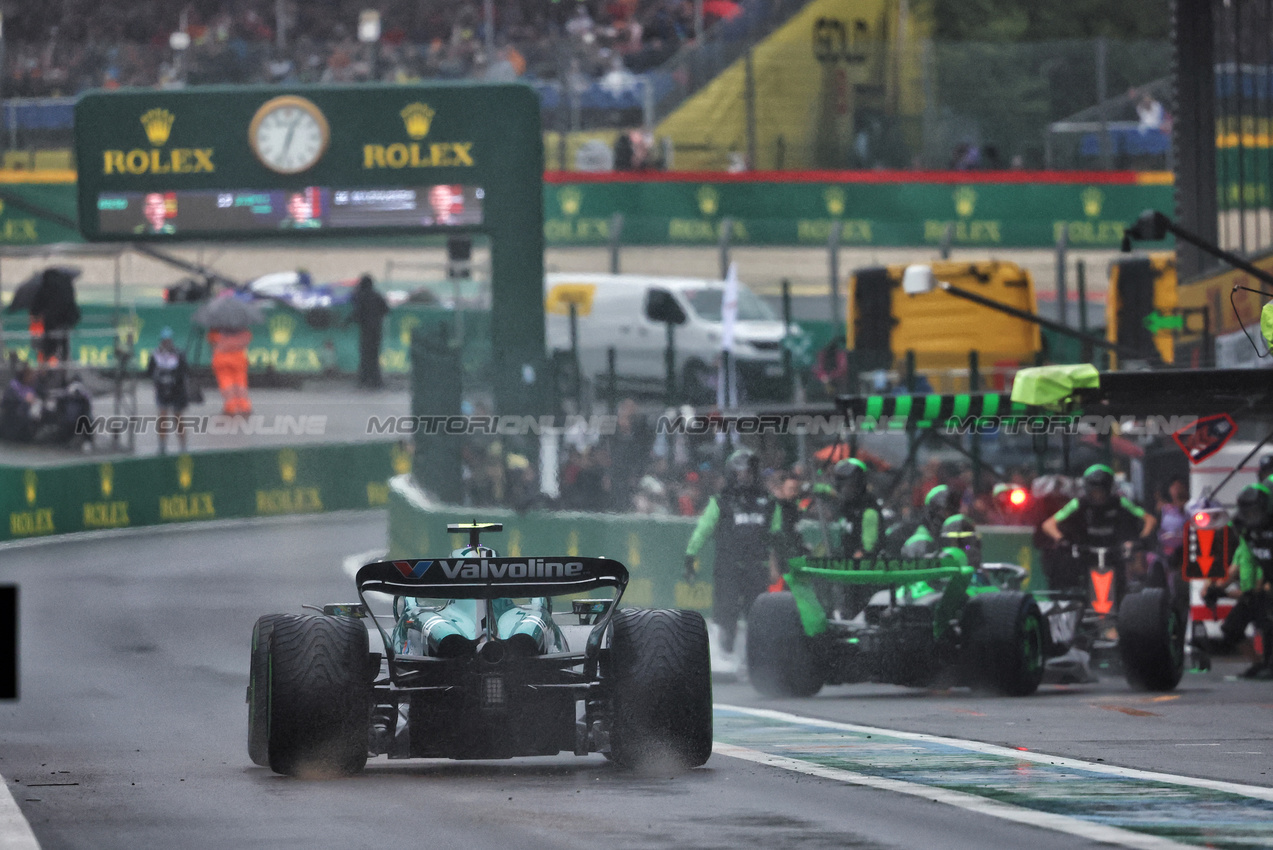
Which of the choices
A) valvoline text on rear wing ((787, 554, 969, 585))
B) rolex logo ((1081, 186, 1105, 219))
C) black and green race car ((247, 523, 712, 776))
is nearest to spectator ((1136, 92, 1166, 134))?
rolex logo ((1081, 186, 1105, 219))

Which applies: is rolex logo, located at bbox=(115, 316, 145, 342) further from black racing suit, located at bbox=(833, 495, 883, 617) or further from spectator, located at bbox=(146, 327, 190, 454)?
black racing suit, located at bbox=(833, 495, 883, 617)

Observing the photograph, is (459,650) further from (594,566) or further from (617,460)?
(617,460)

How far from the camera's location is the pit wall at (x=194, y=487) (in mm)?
25562

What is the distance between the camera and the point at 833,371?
21.7 m

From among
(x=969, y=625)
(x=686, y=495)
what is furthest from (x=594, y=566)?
(x=686, y=495)

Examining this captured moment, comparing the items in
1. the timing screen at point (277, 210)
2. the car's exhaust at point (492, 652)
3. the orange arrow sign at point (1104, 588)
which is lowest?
the orange arrow sign at point (1104, 588)

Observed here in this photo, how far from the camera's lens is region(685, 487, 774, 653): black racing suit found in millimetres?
15883

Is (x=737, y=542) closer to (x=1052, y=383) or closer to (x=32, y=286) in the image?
(x=1052, y=383)

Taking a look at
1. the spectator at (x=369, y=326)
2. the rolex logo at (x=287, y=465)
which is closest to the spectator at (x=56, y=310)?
the rolex logo at (x=287, y=465)

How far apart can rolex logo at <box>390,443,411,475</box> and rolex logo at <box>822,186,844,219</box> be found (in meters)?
7.91

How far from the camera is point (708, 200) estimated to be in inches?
1266

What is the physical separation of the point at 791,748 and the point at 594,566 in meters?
1.91

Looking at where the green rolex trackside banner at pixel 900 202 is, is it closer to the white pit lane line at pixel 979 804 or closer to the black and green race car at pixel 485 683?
the white pit lane line at pixel 979 804

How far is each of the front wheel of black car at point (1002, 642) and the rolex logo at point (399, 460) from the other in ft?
52.5
